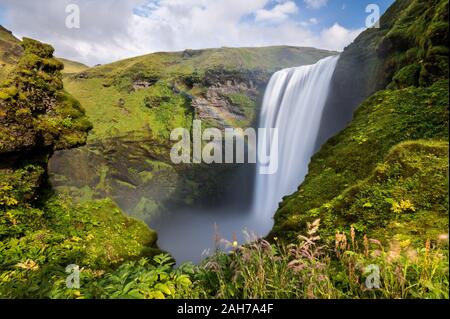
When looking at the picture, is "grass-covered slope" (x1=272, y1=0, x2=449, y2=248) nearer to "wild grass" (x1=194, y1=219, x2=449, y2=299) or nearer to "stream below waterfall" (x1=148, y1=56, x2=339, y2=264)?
"wild grass" (x1=194, y1=219, x2=449, y2=299)

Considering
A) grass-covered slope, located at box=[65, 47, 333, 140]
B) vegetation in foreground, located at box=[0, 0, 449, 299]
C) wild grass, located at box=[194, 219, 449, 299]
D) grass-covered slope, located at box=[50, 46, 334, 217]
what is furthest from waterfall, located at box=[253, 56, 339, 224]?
wild grass, located at box=[194, 219, 449, 299]

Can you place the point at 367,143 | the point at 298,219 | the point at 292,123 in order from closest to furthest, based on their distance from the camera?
1. the point at 298,219
2. the point at 367,143
3. the point at 292,123

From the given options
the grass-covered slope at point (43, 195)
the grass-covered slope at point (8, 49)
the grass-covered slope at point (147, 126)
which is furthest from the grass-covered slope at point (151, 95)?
the grass-covered slope at point (43, 195)

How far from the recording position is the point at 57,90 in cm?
1173

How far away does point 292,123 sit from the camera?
3516cm

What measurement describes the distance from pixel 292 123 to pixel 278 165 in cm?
624

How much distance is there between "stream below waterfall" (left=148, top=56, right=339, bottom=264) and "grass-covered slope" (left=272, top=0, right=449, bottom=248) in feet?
61.9

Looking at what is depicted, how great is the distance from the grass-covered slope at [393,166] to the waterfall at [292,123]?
18.4 meters

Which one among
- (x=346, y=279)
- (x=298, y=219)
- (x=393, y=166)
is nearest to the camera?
(x=346, y=279)

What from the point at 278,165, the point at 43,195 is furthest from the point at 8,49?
the point at 43,195

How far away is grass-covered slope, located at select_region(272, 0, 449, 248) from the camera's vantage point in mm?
5207

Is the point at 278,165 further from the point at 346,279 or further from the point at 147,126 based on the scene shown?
the point at 346,279
